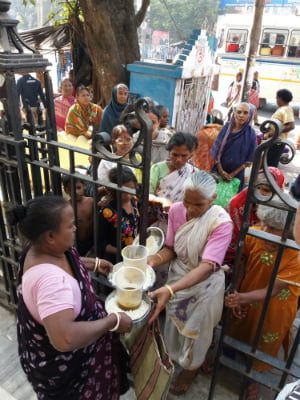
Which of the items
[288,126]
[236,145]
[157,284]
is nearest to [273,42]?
[288,126]

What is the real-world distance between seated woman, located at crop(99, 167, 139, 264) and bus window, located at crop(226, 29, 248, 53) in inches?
507

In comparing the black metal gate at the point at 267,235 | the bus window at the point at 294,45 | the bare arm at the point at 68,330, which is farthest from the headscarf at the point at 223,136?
the bus window at the point at 294,45

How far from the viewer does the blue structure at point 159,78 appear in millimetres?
5828

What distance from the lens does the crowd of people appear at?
4.05 feet

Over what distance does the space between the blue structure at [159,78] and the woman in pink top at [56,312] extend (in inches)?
199

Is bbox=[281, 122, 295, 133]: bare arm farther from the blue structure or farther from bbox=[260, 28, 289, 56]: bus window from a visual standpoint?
bbox=[260, 28, 289, 56]: bus window

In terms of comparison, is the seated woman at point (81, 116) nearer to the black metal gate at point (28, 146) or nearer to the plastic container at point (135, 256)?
the black metal gate at point (28, 146)

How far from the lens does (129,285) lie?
1401mm

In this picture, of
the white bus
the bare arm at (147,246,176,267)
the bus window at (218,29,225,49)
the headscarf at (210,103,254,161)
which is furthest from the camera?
the bus window at (218,29,225,49)

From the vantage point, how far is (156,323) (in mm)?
1589

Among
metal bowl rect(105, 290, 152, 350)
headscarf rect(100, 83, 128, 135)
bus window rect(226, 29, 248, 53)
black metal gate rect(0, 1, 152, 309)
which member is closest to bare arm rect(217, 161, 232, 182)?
headscarf rect(100, 83, 128, 135)

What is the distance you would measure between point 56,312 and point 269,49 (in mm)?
13928

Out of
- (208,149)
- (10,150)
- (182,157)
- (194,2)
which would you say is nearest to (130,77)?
(208,149)

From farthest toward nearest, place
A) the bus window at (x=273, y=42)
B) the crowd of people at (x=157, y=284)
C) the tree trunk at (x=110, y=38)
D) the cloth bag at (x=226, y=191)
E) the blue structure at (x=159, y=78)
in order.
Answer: the bus window at (x=273, y=42) → the tree trunk at (x=110, y=38) → the blue structure at (x=159, y=78) → the cloth bag at (x=226, y=191) → the crowd of people at (x=157, y=284)
